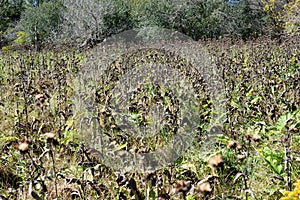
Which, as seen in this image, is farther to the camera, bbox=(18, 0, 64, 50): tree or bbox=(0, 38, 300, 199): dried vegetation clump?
bbox=(18, 0, 64, 50): tree

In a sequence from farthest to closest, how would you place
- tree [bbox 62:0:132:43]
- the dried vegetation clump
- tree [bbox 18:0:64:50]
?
1. tree [bbox 18:0:64:50]
2. tree [bbox 62:0:132:43]
3. the dried vegetation clump

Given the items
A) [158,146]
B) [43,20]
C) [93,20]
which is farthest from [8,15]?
[158,146]

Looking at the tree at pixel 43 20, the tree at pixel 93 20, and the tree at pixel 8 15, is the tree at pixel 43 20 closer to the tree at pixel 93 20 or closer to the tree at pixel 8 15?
the tree at pixel 8 15

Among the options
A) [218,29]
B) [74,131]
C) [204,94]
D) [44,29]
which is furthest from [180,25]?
[74,131]

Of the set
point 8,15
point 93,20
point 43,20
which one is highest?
point 8,15

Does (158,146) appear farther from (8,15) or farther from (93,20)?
(8,15)

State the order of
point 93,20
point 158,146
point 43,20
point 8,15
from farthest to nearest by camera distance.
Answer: point 8,15
point 43,20
point 93,20
point 158,146

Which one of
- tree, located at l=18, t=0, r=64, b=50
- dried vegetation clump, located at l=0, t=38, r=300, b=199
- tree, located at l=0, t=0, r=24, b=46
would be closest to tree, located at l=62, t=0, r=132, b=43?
tree, located at l=18, t=0, r=64, b=50

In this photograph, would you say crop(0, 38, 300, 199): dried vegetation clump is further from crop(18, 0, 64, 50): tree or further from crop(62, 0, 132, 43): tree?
crop(18, 0, 64, 50): tree

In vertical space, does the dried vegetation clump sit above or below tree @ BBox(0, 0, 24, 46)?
below

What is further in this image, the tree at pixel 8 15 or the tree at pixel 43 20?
the tree at pixel 8 15

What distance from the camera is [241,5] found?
616 inches

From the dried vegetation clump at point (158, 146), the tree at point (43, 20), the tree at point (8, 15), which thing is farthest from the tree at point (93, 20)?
the dried vegetation clump at point (158, 146)

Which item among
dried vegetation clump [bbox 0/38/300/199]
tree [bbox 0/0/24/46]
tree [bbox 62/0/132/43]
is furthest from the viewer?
tree [bbox 0/0/24/46]
